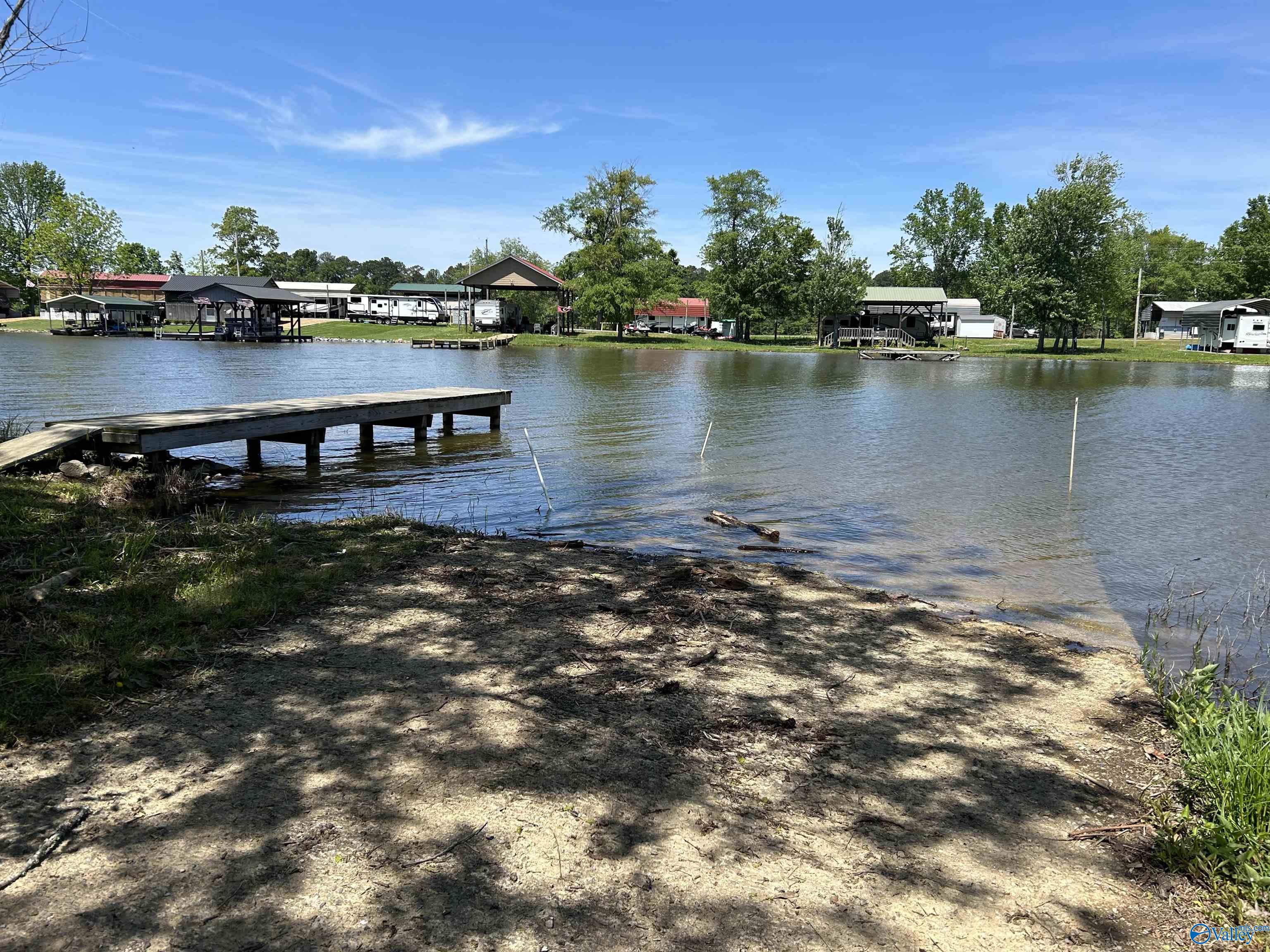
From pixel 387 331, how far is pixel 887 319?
53355mm

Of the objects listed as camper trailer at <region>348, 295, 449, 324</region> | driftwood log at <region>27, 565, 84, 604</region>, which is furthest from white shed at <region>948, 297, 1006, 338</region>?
driftwood log at <region>27, 565, 84, 604</region>

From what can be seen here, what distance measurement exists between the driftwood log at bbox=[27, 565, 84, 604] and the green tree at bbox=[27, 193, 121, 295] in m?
107

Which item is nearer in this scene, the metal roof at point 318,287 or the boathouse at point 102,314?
the boathouse at point 102,314

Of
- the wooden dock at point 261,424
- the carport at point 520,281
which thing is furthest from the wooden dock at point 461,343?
the wooden dock at point 261,424

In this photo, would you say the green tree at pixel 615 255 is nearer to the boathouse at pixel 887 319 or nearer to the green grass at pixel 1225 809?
the boathouse at pixel 887 319

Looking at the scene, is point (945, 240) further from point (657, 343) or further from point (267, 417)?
point (267, 417)

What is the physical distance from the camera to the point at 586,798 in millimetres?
3873

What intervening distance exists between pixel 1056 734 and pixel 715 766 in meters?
2.32

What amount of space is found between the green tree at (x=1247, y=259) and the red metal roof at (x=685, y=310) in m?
55.7

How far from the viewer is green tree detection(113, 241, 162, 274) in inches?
3937

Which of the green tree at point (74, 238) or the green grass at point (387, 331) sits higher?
the green tree at point (74, 238)

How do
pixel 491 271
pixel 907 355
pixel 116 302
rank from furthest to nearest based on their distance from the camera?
1. pixel 491 271
2. pixel 116 302
3. pixel 907 355

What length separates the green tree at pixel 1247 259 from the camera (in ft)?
254

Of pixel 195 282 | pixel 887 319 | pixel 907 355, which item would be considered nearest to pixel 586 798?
pixel 907 355
